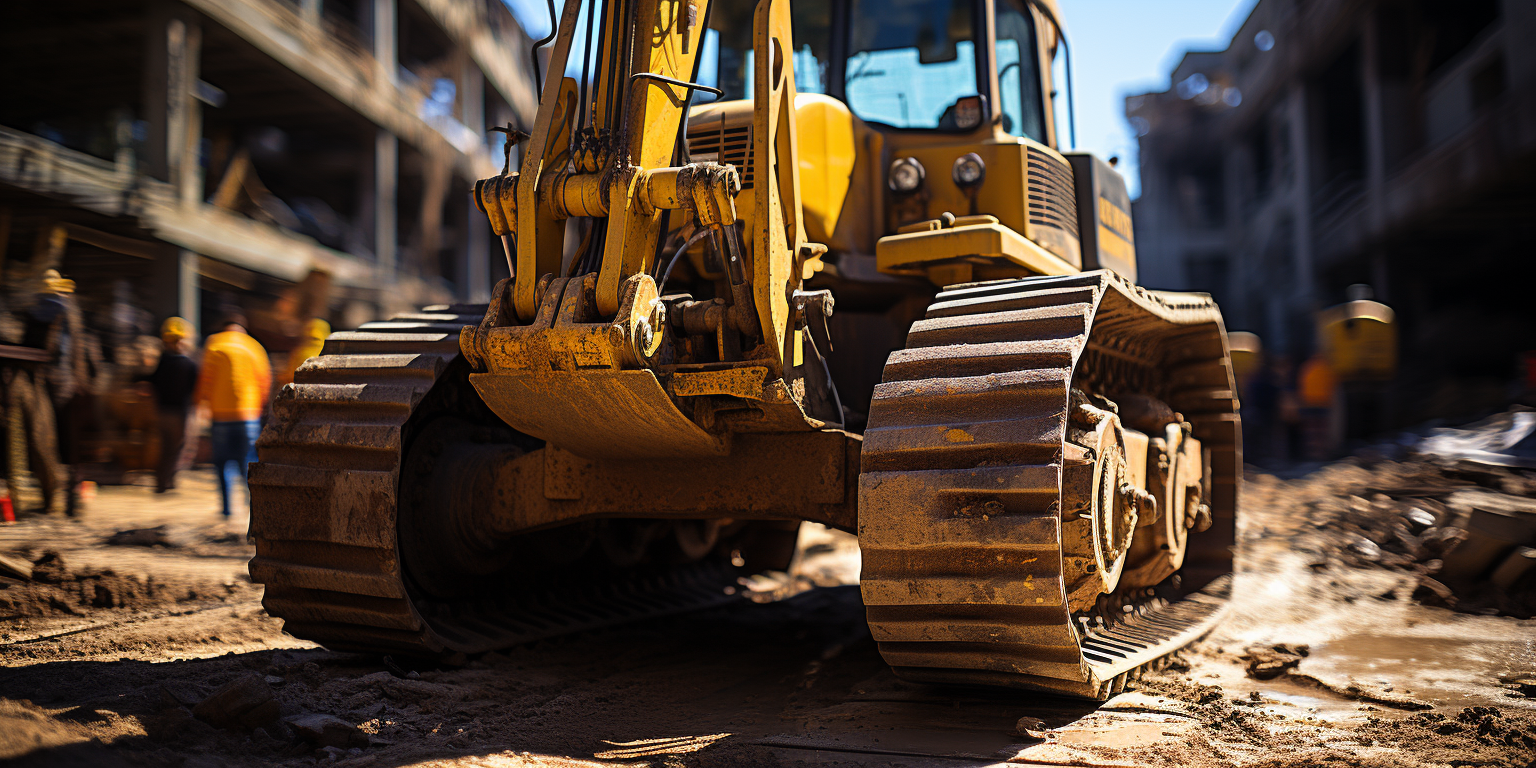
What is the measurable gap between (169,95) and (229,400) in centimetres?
978

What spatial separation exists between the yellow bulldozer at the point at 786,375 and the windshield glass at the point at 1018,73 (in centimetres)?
2

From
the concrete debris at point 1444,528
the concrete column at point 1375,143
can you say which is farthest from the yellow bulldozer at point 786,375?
the concrete column at point 1375,143

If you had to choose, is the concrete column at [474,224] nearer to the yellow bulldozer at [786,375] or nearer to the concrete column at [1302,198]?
the concrete column at [1302,198]

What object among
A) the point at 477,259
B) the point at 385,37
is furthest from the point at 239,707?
the point at 477,259

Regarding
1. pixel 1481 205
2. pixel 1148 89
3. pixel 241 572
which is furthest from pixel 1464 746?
pixel 1148 89

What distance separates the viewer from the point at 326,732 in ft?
10.7

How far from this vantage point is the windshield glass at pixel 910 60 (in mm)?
5160

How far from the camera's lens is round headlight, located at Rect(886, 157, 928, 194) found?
4934 millimetres

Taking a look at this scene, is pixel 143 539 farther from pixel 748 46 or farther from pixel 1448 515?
pixel 1448 515

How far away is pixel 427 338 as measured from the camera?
457 cm

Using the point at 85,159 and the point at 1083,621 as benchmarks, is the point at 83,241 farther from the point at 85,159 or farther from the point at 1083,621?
the point at 1083,621

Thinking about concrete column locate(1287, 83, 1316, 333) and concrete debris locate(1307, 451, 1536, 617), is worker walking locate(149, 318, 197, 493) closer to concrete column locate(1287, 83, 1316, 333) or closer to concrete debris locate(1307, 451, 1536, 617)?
concrete debris locate(1307, 451, 1536, 617)

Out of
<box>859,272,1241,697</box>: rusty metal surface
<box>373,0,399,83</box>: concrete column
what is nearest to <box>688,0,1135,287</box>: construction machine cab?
<box>859,272,1241,697</box>: rusty metal surface

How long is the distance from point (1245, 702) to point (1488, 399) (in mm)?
12469
